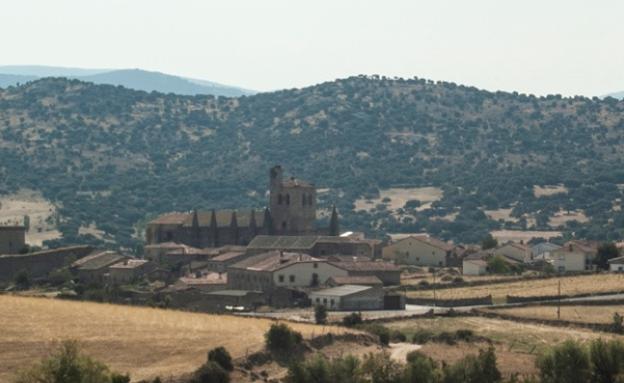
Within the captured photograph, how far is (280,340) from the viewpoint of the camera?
65.8 m

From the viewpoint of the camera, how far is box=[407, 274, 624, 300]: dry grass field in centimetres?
9538

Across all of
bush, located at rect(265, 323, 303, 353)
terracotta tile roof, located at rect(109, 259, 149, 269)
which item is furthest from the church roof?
bush, located at rect(265, 323, 303, 353)

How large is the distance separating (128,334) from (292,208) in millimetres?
66727

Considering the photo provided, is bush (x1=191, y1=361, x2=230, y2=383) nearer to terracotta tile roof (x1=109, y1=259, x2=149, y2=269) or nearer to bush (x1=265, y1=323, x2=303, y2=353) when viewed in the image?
bush (x1=265, y1=323, x2=303, y2=353)

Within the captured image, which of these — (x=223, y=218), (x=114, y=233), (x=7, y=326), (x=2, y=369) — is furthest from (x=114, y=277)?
(x=114, y=233)

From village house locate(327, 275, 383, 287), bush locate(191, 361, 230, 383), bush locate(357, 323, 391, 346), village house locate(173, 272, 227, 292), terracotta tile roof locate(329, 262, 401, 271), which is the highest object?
terracotta tile roof locate(329, 262, 401, 271)

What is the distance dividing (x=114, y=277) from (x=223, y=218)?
2681 centimetres

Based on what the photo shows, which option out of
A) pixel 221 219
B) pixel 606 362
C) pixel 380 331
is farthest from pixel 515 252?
pixel 606 362

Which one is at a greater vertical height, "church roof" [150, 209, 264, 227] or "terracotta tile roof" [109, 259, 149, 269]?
"church roof" [150, 209, 264, 227]

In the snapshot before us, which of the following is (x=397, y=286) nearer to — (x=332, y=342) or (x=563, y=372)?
(x=332, y=342)

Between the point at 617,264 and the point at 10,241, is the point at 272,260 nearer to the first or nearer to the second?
the point at 10,241

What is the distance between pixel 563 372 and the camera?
57.8m

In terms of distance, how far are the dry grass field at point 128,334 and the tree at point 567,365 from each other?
46.0 feet

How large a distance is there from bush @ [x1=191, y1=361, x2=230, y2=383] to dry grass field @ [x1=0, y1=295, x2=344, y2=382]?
1000 mm
